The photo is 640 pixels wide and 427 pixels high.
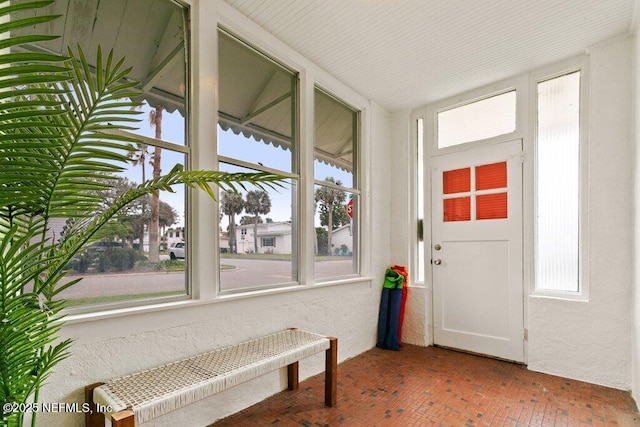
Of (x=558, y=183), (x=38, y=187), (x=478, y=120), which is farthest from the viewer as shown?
(x=478, y=120)

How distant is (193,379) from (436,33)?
9.92ft

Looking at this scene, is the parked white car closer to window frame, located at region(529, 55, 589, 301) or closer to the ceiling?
the ceiling

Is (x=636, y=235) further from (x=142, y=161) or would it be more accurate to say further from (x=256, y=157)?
(x=142, y=161)

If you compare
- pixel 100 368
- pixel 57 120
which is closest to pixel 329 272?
pixel 100 368

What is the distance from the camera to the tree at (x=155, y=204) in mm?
2096

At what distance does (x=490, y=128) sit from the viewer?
3617 mm

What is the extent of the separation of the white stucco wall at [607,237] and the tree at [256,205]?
9.28 ft

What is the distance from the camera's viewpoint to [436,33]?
268 cm

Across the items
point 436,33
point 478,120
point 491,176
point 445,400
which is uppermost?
point 436,33

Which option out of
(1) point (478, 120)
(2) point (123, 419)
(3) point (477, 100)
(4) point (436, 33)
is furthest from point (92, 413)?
(3) point (477, 100)

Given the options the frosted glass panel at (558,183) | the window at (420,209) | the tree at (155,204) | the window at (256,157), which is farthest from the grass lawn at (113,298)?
the frosted glass panel at (558,183)

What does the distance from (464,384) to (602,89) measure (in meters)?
2.81

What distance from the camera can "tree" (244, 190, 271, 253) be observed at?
8.93 feet

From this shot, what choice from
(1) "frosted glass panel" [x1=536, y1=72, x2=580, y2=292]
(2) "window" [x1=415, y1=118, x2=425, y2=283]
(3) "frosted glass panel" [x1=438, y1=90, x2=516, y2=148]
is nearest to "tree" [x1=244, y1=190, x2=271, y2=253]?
(2) "window" [x1=415, y1=118, x2=425, y2=283]
